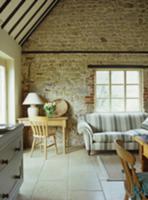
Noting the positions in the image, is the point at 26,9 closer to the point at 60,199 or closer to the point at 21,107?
the point at 21,107

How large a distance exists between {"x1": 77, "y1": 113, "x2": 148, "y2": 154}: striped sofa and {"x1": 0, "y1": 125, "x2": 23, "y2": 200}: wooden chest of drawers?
2.50 m

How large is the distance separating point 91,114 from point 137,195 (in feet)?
13.1

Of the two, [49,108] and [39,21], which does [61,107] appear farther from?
[39,21]

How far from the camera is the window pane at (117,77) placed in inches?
255

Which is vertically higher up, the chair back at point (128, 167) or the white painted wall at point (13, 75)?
the white painted wall at point (13, 75)

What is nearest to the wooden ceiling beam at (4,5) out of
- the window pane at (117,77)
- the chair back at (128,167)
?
the chair back at (128,167)

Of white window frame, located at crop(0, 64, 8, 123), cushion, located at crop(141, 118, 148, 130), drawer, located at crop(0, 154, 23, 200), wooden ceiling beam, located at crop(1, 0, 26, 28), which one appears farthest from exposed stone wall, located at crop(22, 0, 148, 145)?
drawer, located at crop(0, 154, 23, 200)

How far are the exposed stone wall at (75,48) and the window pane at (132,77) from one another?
23 centimetres

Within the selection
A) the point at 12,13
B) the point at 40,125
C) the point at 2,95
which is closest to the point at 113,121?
the point at 40,125

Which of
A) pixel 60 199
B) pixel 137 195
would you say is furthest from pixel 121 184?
pixel 137 195

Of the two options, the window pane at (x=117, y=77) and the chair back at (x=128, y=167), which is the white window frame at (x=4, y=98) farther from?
the chair back at (x=128, y=167)

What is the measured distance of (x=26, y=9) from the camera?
4.72m

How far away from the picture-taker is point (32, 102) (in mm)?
5887

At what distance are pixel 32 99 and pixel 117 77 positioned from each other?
228 centimetres
